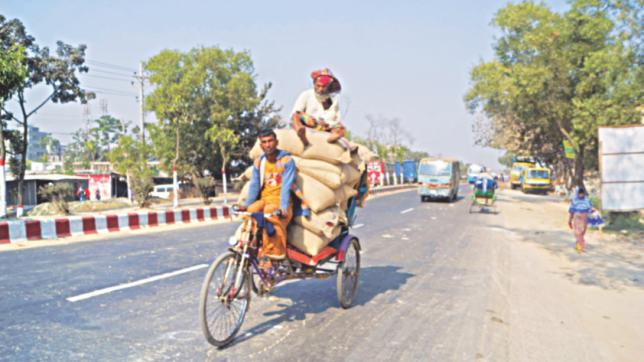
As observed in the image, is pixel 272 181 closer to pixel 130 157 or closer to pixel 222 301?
pixel 222 301

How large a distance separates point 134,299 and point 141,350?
183cm

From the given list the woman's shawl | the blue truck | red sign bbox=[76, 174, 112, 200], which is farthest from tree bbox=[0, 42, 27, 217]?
the blue truck

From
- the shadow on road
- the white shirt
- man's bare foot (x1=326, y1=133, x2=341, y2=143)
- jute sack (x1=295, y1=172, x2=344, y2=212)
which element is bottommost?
the shadow on road

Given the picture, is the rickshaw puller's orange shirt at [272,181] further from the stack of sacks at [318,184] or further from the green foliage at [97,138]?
the green foliage at [97,138]

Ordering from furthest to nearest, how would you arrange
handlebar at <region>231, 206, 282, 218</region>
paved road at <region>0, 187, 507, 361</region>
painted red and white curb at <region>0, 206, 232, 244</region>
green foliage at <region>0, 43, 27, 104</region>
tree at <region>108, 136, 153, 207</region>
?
tree at <region>108, 136, 153, 207</region>
green foliage at <region>0, 43, 27, 104</region>
painted red and white curb at <region>0, 206, 232, 244</region>
handlebar at <region>231, 206, 282, 218</region>
paved road at <region>0, 187, 507, 361</region>

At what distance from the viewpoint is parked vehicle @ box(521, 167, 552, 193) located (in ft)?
165

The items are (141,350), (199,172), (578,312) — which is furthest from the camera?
(199,172)

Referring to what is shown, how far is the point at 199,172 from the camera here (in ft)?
147

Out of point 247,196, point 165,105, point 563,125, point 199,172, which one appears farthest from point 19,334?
point 199,172

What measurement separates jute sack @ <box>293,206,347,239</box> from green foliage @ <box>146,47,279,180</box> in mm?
27524

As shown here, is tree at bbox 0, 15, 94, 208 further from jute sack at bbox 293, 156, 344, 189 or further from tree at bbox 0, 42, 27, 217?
jute sack at bbox 293, 156, 344, 189

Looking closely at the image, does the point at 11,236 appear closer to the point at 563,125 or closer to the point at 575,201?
the point at 575,201

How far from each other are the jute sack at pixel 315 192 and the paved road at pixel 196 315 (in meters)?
1.31

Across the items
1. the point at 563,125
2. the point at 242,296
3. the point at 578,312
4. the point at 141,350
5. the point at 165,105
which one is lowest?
the point at 578,312
